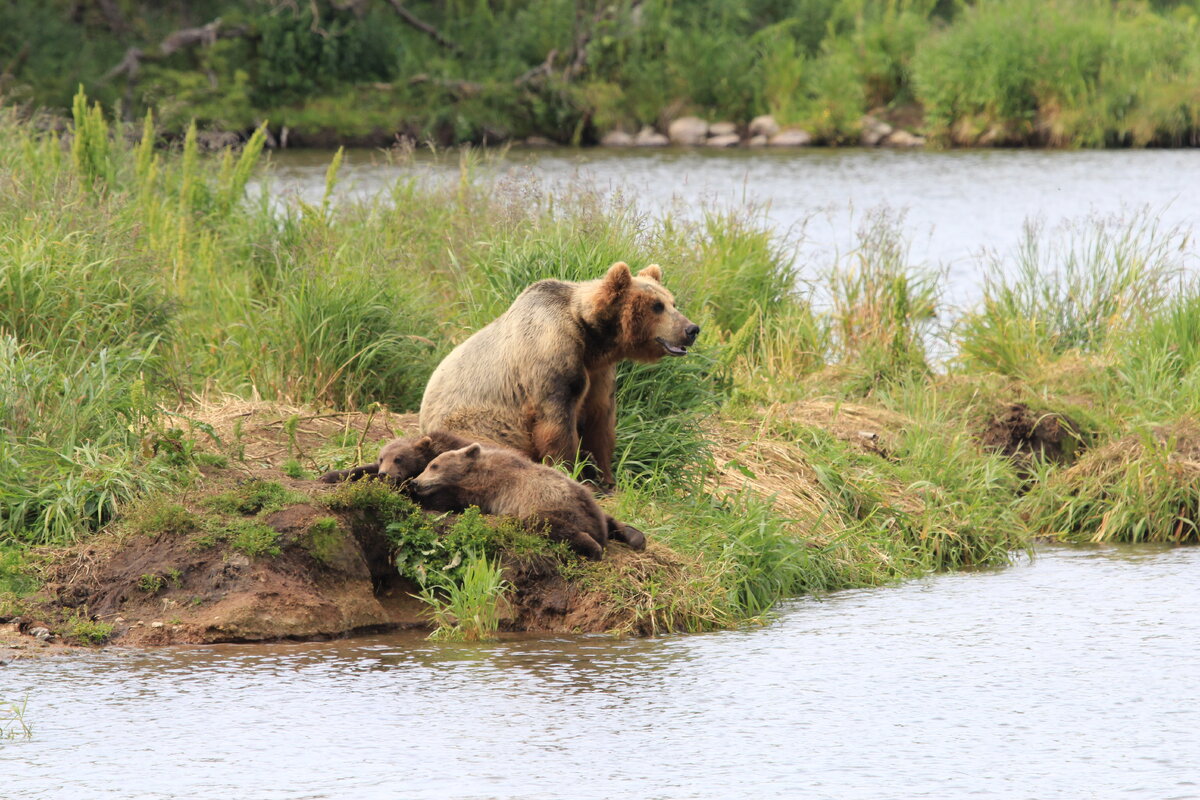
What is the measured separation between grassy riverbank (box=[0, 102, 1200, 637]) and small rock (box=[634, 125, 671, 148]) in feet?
88.1

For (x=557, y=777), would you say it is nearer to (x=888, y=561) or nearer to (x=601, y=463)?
(x=601, y=463)

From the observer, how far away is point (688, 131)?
4069 cm

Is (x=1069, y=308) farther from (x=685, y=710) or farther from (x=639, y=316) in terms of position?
(x=685, y=710)

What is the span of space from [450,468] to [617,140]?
33.6 m

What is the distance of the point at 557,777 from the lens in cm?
531

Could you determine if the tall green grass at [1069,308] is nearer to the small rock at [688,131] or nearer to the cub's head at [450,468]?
the cub's head at [450,468]

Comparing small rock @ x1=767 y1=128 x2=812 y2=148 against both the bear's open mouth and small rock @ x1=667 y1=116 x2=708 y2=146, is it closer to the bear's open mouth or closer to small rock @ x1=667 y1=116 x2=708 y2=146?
small rock @ x1=667 y1=116 x2=708 y2=146

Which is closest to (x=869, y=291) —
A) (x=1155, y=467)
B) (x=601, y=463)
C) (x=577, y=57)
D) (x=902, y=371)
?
(x=902, y=371)

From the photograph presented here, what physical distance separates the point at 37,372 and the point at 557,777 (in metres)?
4.09

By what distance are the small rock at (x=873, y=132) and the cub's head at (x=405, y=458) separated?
3264 centimetres

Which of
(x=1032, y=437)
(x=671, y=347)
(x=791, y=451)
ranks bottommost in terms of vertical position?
(x=1032, y=437)

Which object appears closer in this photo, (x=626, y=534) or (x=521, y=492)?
(x=521, y=492)

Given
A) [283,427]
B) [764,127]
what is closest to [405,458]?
[283,427]

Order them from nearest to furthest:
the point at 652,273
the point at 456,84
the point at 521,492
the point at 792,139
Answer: the point at 521,492, the point at 652,273, the point at 792,139, the point at 456,84
